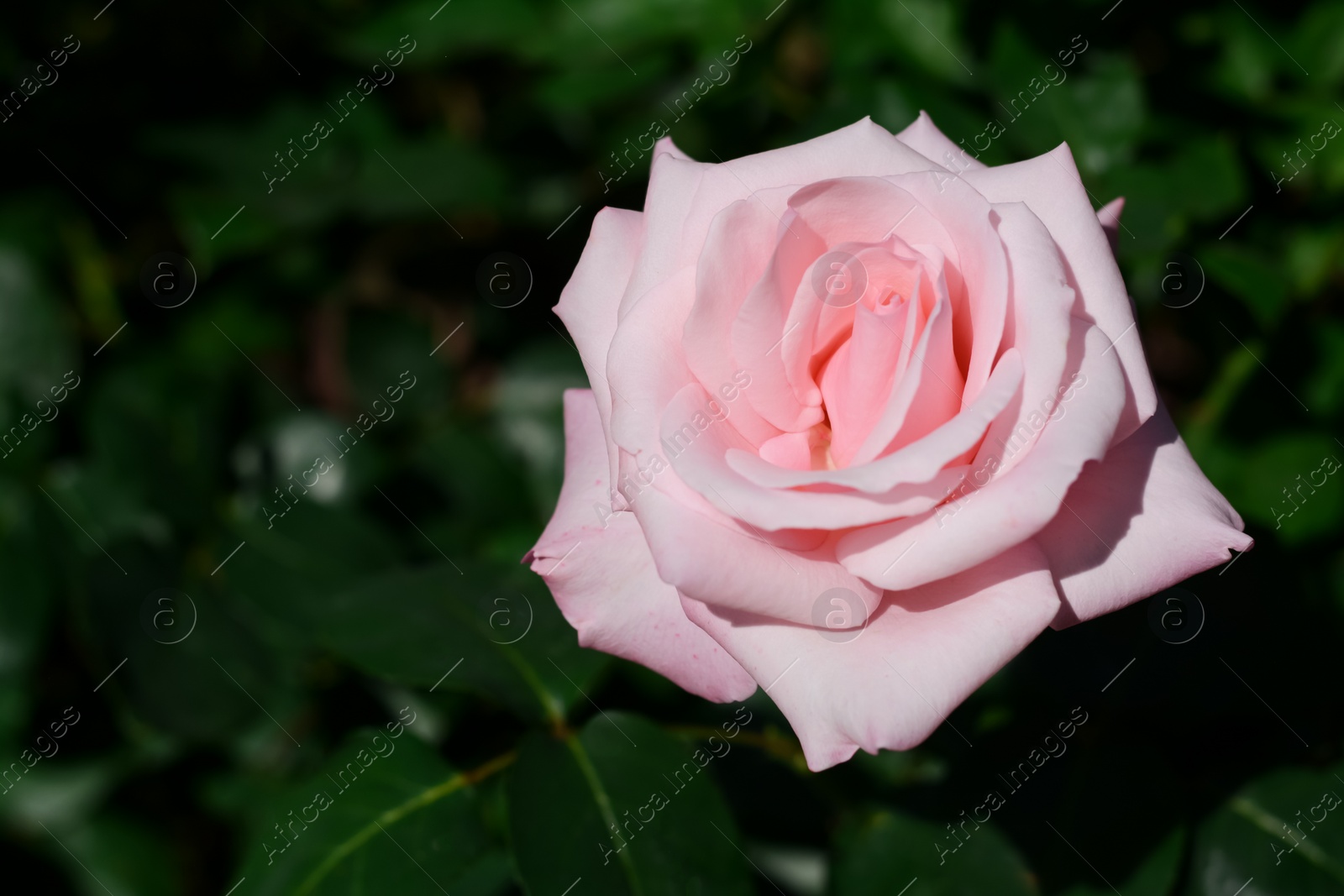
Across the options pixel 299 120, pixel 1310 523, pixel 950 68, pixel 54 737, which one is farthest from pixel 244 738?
pixel 1310 523

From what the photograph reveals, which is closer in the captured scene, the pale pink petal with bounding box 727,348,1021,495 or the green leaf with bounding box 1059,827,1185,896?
the pale pink petal with bounding box 727,348,1021,495

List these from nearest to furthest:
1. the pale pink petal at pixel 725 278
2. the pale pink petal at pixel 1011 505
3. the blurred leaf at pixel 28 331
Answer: the pale pink petal at pixel 1011 505
the pale pink petal at pixel 725 278
the blurred leaf at pixel 28 331

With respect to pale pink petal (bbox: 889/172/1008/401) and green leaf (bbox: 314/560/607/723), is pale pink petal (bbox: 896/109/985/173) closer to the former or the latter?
pale pink petal (bbox: 889/172/1008/401)

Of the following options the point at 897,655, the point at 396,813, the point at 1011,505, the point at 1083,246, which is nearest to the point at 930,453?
the point at 1011,505

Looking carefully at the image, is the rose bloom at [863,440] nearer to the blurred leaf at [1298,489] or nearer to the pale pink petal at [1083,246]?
the pale pink petal at [1083,246]

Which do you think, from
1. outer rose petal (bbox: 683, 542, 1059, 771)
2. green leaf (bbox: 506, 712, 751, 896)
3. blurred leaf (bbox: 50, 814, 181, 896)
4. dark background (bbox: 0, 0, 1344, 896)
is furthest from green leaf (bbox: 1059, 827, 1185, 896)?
blurred leaf (bbox: 50, 814, 181, 896)

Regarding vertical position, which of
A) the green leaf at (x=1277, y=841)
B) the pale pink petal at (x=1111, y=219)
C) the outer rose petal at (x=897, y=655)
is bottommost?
the green leaf at (x=1277, y=841)

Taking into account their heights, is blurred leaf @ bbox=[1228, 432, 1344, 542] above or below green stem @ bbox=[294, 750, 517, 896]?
below

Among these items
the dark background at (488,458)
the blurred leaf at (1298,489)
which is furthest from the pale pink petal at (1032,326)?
the blurred leaf at (1298,489)
